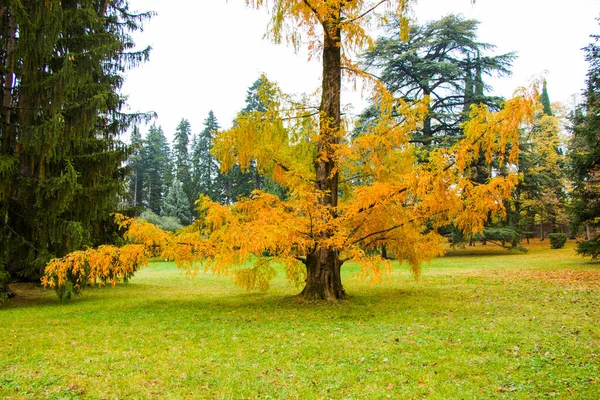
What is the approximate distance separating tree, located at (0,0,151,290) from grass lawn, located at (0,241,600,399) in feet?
6.32

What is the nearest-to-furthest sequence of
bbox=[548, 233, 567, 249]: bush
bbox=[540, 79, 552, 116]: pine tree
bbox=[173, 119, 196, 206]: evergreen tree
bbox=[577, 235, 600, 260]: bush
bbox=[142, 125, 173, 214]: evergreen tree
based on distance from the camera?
bbox=[577, 235, 600, 260]: bush < bbox=[548, 233, 567, 249]: bush < bbox=[540, 79, 552, 116]: pine tree < bbox=[173, 119, 196, 206]: evergreen tree < bbox=[142, 125, 173, 214]: evergreen tree

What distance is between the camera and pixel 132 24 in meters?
14.8

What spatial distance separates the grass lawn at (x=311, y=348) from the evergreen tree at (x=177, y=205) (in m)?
32.5

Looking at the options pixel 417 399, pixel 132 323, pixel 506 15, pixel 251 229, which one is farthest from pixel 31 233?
pixel 506 15

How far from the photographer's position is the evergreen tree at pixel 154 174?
51.3 meters

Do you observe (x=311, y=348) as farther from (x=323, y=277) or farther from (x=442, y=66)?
(x=442, y=66)

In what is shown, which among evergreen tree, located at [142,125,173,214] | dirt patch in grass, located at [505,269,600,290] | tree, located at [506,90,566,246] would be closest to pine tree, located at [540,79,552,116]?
tree, located at [506,90,566,246]

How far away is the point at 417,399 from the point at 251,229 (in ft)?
13.4

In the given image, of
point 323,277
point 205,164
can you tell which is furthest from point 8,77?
point 205,164

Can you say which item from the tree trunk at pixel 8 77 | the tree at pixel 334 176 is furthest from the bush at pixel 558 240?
the tree trunk at pixel 8 77

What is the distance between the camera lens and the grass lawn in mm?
3830

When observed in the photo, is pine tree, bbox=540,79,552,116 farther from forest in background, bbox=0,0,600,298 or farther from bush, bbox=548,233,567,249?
forest in background, bbox=0,0,600,298

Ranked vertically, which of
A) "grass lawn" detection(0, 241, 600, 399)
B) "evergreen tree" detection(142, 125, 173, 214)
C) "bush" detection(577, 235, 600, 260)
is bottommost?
"grass lawn" detection(0, 241, 600, 399)

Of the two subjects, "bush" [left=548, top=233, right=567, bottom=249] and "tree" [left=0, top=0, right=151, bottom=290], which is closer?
"tree" [left=0, top=0, right=151, bottom=290]
